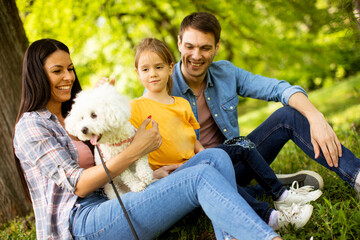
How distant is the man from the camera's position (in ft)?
7.95

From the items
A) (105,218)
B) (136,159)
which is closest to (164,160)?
(136,159)

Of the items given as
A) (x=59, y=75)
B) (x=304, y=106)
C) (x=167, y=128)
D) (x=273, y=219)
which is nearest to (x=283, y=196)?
(x=273, y=219)

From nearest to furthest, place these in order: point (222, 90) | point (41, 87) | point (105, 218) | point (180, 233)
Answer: point (105, 218) → point (41, 87) → point (180, 233) → point (222, 90)

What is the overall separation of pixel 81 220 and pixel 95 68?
6.43 meters

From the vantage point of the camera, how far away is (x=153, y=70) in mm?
2633

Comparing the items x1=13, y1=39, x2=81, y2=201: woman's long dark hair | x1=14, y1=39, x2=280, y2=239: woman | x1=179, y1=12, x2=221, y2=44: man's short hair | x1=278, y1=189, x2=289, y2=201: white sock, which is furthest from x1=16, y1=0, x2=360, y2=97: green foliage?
x1=278, y1=189, x2=289, y2=201: white sock

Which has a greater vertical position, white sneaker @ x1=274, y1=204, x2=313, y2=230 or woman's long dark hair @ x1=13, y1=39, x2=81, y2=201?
woman's long dark hair @ x1=13, y1=39, x2=81, y2=201

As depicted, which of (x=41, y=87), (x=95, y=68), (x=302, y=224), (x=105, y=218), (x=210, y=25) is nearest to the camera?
(x=105, y=218)

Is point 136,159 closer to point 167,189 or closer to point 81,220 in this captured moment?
point 167,189

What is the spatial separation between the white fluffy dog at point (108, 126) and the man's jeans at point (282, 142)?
854 millimetres

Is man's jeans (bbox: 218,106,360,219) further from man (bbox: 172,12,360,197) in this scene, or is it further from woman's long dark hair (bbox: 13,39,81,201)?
woman's long dark hair (bbox: 13,39,81,201)

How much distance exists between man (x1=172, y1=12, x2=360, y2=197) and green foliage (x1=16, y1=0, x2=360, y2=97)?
10.5 feet

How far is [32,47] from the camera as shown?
2.31 m

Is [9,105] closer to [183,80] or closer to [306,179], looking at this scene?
[183,80]
